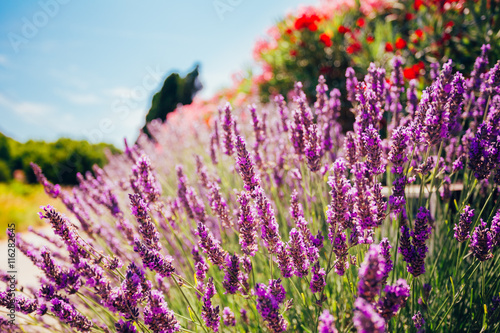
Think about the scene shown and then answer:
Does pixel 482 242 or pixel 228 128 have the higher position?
pixel 228 128

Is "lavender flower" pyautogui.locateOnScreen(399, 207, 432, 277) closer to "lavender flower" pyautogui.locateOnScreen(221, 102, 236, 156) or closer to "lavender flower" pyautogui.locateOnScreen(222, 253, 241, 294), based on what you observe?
"lavender flower" pyautogui.locateOnScreen(222, 253, 241, 294)

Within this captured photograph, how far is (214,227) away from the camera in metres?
2.73

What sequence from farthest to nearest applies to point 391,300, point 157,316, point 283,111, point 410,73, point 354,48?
point 354,48
point 410,73
point 283,111
point 157,316
point 391,300

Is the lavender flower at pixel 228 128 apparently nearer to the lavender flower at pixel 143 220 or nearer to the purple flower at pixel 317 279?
the lavender flower at pixel 143 220

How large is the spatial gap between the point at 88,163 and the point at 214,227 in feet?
37.7

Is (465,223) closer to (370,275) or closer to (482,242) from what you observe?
(482,242)

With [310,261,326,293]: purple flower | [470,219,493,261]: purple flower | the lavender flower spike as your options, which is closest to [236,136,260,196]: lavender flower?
the lavender flower spike

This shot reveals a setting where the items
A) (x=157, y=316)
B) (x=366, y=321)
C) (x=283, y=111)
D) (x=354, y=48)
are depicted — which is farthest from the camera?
(x=354, y=48)

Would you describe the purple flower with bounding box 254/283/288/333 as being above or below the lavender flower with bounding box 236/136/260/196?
below

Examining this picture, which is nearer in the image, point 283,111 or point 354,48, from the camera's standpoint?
point 283,111

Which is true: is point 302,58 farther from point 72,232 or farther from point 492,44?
point 72,232

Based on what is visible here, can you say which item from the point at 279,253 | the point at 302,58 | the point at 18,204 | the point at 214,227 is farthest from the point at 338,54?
the point at 18,204

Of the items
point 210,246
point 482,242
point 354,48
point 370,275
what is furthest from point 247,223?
point 354,48

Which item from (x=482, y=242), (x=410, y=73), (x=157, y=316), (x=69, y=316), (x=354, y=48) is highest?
(x=354, y=48)
